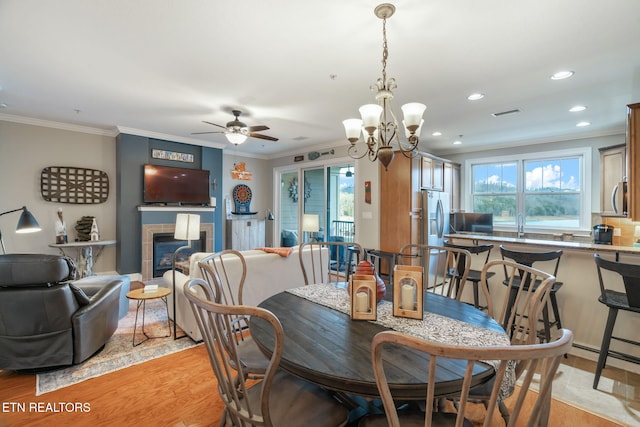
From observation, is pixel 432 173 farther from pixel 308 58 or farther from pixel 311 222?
pixel 308 58

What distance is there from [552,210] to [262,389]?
631cm

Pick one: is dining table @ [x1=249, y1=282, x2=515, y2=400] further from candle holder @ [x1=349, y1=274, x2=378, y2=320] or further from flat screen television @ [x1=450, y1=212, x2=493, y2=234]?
flat screen television @ [x1=450, y1=212, x2=493, y2=234]

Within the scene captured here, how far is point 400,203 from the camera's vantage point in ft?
16.5

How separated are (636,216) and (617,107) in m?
2.09

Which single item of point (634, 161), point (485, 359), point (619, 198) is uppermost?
point (634, 161)

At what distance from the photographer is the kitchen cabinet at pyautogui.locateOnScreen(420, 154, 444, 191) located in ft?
17.0

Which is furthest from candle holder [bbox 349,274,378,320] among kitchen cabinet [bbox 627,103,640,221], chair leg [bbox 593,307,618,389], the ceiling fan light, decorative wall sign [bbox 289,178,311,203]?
decorative wall sign [bbox 289,178,311,203]

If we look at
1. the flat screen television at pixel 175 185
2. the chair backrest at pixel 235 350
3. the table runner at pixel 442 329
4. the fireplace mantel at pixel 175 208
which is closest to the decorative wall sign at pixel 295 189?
the fireplace mantel at pixel 175 208

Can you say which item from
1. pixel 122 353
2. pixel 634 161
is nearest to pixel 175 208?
pixel 122 353

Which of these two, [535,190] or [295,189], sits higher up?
[295,189]

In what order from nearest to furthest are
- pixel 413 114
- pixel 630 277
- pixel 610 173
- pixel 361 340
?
1. pixel 361 340
2. pixel 413 114
3. pixel 630 277
4. pixel 610 173

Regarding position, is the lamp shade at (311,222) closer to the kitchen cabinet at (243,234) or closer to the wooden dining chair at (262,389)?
the kitchen cabinet at (243,234)

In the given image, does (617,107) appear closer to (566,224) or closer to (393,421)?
(566,224)

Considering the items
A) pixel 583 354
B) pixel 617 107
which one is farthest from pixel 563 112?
pixel 583 354
